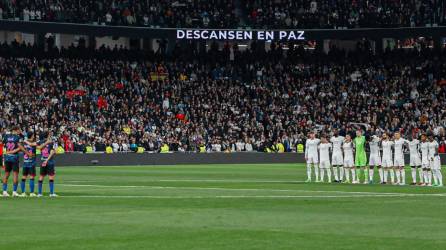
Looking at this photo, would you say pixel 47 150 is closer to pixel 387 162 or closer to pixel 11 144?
pixel 11 144

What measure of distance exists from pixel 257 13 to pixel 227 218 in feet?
187

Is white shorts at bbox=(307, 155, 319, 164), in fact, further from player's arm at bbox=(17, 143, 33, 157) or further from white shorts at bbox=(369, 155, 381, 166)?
player's arm at bbox=(17, 143, 33, 157)

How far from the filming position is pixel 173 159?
64625 mm

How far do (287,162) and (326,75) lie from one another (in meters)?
15.0

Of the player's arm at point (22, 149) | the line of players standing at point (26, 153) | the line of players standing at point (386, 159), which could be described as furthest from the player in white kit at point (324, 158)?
the player's arm at point (22, 149)

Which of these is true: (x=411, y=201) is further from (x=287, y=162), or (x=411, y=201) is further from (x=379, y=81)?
(x=379, y=81)

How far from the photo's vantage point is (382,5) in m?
80.6

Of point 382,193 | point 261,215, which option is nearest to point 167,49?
point 382,193

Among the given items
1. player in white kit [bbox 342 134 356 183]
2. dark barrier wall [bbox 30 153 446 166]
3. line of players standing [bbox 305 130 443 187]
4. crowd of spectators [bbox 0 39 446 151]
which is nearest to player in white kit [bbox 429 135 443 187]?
line of players standing [bbox 305 130 443 187]

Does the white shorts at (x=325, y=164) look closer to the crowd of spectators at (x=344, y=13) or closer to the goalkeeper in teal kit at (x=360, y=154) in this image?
the goalkeeper in teal kit at (x=360, y=154)

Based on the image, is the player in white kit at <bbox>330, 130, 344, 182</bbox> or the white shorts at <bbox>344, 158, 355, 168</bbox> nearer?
the white shorts at <bbox>344, 158, 355, 168</bbox>

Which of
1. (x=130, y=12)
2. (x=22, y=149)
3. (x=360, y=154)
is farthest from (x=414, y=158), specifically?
(x=130, y=12)

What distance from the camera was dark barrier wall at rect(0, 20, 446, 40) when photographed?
237ft

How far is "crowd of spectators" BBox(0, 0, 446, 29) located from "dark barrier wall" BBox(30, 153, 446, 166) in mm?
14362
